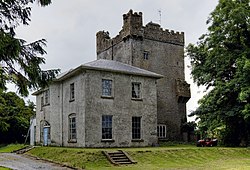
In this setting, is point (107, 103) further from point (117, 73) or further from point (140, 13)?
point (140, 13)

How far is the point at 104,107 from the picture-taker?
24.7 meters

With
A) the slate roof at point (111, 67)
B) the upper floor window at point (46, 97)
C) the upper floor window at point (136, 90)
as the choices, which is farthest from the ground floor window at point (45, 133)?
the upper floor window at point (136, 90)

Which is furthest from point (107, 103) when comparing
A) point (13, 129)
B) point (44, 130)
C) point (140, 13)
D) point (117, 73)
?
point (13, 129)

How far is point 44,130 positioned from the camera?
30.5 meters

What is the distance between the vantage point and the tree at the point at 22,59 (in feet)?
34.6

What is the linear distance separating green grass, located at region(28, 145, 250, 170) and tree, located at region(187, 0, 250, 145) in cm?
447

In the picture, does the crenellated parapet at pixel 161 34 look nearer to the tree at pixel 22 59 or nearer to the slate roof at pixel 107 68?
the slate roof at pixel 107 68

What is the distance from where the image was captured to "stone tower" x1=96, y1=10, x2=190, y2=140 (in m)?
32.7

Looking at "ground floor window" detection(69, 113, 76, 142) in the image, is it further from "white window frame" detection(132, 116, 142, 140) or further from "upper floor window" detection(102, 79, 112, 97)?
"white window frame" detection(132, 116, 142, 140)

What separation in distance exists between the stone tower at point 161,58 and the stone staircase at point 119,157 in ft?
43.9

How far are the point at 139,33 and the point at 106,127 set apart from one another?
11.8 m

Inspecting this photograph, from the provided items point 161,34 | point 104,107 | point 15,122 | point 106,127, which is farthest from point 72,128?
point 15,122

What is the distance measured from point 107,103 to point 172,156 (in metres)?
6.79

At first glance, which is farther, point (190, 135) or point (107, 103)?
point (190, 135)
